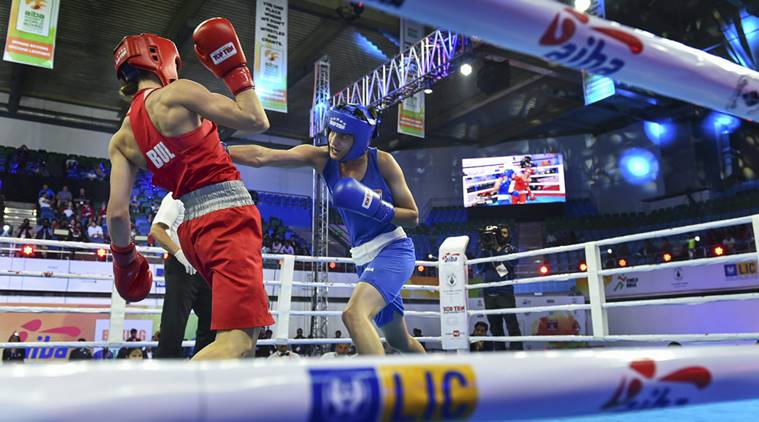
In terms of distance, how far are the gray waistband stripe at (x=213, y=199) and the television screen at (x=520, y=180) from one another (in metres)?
13.9

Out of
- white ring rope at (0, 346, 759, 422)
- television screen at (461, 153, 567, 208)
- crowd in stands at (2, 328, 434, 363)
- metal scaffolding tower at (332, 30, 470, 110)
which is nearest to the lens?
white ring rope at (0, 346, 759, 422)

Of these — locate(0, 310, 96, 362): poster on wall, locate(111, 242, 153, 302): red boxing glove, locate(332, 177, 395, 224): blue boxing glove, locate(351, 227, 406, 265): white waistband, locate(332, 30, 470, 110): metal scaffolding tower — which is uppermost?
locate(332, 30, 470, 110): metal scaffolding tower

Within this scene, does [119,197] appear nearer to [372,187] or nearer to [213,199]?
[213,199]

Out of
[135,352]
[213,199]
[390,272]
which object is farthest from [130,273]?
[135,352]

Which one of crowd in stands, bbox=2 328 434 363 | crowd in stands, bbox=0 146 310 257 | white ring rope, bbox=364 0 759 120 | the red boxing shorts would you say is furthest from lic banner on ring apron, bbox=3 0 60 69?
white ring rope, bbox=364 0 759 120

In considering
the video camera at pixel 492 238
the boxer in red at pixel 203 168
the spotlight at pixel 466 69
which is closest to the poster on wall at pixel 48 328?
the video camera at pixel 492 238

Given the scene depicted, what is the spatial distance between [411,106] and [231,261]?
9.20 meters

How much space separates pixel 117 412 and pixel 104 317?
35.8 feet

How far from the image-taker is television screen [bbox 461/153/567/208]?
15203mm

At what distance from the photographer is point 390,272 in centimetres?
248

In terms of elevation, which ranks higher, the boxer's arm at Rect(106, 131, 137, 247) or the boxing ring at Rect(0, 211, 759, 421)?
the boxer's arm at Rect(106, 131, 137, 247)

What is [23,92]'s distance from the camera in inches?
560

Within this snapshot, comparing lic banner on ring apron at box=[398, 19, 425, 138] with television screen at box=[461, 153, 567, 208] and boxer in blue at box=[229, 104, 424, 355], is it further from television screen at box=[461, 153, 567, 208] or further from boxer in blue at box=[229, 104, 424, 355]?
boxer in blue at box=[229, 104, 424, 355]

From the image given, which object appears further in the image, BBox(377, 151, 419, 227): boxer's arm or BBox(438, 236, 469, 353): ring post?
BBox(438, 236, 469, 353): ring post
